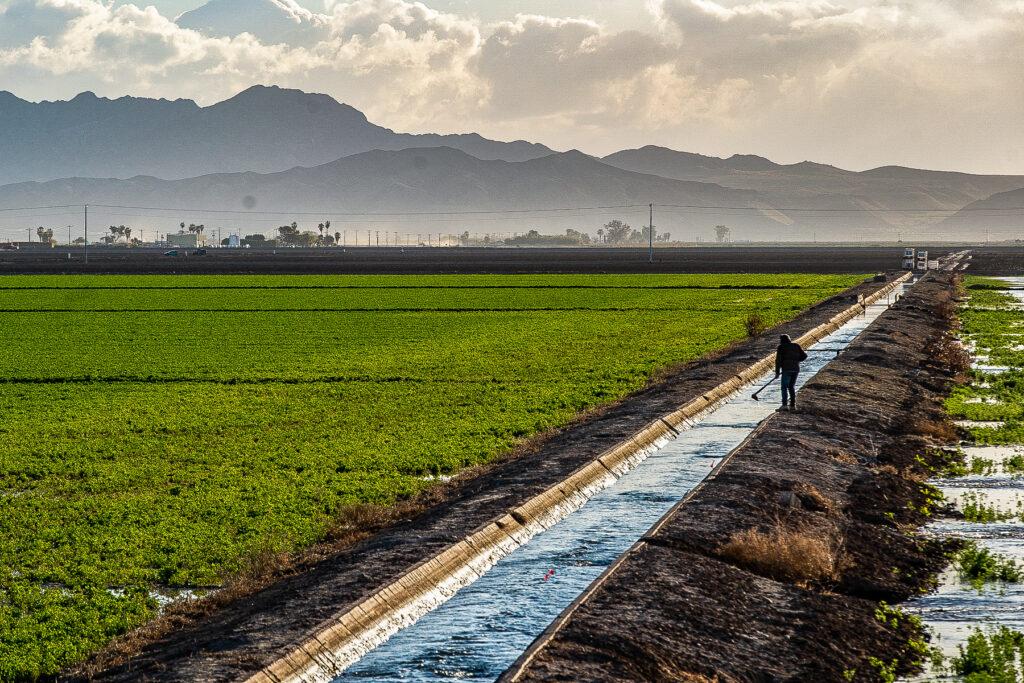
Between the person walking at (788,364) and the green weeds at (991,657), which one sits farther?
the person walking at (788,364)

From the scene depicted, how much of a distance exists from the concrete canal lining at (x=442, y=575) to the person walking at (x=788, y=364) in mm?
2846

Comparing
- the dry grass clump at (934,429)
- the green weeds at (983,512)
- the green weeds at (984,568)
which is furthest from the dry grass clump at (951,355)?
the green weeds at (984,568)

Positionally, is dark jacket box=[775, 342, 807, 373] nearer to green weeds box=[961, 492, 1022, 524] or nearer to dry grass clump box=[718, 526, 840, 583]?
green weeds box=[961, 492, 1022, 524]

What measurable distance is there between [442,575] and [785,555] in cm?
394

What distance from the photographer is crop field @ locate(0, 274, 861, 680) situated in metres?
15.5

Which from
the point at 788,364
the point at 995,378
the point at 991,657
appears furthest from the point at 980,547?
the point at 995,378

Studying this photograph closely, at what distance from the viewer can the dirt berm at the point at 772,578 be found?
12.2m

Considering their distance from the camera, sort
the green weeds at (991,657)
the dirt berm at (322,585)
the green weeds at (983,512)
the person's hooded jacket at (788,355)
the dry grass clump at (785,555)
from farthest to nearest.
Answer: the person's hooded jacket at (788,355)
the green weeds at (983,512)
the dry grass clump at (785,555)
the dirt berm at (322,585)
the green weeds at (991,657)

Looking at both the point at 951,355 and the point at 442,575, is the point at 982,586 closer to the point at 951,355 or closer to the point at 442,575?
the point at 442,575

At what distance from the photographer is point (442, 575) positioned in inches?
597

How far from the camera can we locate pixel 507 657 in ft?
41.5

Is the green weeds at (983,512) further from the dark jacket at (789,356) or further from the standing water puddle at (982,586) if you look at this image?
the dark jacket at (789,356)

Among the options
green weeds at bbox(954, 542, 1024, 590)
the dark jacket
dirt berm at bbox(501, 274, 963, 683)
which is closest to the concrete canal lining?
dirt berm at bbox(501, 274, 963, 683)

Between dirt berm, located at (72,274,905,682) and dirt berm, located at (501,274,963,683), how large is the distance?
2.34m
